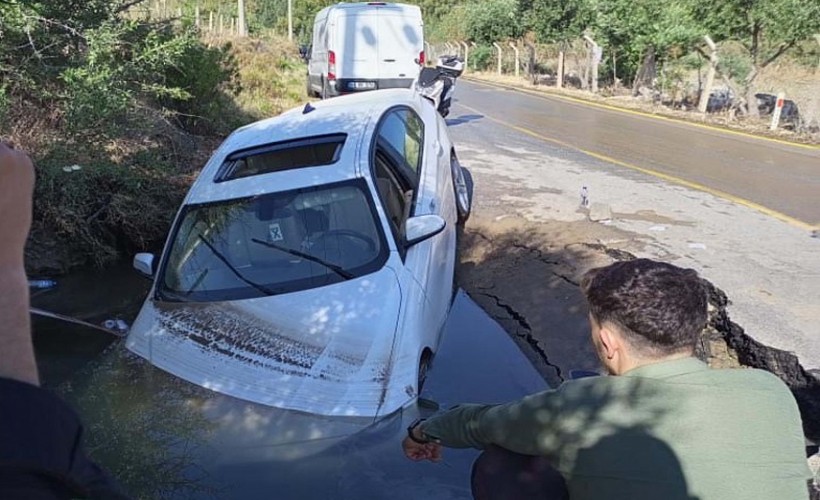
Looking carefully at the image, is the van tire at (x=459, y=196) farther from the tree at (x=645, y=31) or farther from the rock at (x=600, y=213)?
the tree at (x=645, y=31)

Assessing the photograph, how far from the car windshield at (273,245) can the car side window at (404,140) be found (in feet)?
3.15

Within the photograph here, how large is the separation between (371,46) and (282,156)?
1142 centimetres

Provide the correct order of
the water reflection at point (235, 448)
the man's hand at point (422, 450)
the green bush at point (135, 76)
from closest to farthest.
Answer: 1. the man's hand at point (422, 450)
2. the water reflection at point (235, 448)
3. the green bush at point (135, 76)

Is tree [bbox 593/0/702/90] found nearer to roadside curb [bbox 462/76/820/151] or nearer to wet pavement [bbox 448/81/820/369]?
roadside curb [bbox 462/76/820/151]

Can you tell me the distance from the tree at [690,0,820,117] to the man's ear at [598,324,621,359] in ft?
55.7

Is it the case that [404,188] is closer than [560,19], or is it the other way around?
[404,188]

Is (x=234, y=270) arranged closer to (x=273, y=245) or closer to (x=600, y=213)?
(x=273, y=245)

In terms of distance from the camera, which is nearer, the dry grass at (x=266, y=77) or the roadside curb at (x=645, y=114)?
the roadside curb at (x=645, y=114)

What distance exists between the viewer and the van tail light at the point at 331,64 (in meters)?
15.9

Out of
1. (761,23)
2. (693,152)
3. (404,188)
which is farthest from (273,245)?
(761,23)

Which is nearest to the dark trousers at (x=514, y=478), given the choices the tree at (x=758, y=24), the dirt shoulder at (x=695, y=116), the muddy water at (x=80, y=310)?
the muddy water at (x=80, y=310)

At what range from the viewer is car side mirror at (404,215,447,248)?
4488 mm

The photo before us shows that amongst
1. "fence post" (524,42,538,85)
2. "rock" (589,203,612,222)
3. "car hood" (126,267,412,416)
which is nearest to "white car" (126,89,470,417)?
"car hood" (126,267,412,416)

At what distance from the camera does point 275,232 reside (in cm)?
455
